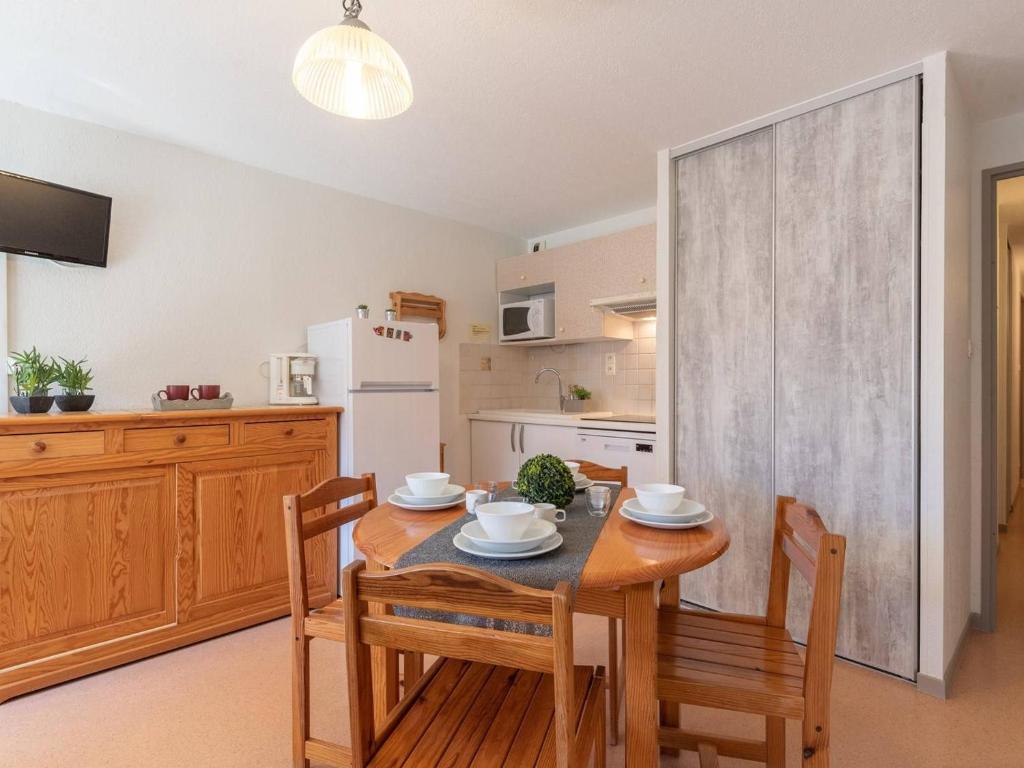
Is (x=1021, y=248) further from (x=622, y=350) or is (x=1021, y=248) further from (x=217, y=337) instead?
(x=217, y=337)

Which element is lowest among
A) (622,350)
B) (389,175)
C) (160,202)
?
(622,350)

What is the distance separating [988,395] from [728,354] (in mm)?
1217

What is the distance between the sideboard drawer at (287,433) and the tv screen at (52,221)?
3.43 ft

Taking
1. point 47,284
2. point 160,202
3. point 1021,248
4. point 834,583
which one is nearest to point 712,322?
point 834,583

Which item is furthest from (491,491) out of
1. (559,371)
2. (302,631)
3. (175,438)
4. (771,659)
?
(559,371)

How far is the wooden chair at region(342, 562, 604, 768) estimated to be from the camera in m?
0.83

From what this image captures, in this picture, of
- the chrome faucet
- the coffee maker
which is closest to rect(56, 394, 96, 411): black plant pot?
the coffee maker

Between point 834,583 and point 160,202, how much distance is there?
10.7ft

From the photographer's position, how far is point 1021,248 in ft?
15.0

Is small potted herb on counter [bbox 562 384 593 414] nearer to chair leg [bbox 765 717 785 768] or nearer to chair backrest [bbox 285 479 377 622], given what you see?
chair backrest [bbox 285 479 377 622]

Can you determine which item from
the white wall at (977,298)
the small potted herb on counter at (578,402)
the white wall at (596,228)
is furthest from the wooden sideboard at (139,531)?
the white wall at (977,298)

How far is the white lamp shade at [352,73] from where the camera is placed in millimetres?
1302

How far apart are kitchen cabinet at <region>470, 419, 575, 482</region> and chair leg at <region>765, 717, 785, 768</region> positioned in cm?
218

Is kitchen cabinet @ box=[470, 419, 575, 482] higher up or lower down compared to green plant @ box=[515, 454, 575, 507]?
lower down
